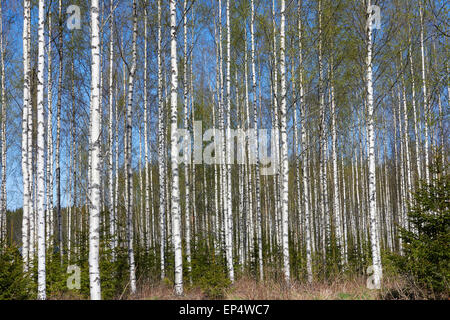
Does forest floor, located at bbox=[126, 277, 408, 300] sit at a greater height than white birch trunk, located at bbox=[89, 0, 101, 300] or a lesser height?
lesser

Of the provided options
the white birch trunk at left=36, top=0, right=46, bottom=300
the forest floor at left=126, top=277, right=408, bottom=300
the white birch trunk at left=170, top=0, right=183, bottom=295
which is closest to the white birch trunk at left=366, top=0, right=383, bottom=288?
the forest floor at left=126, top=277, right=408, bottom=300

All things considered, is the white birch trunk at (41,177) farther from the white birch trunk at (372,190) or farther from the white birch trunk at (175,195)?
the white birch trunk at (372,190)

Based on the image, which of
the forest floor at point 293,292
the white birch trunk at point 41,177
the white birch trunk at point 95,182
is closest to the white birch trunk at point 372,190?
the forest floor at point 293,292

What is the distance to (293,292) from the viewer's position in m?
6.70

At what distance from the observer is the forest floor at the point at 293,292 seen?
257 inches

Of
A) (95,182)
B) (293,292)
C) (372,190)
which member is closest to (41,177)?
(95,182)

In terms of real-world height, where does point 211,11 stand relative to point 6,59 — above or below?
above

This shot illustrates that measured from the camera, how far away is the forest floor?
6525 millimetres

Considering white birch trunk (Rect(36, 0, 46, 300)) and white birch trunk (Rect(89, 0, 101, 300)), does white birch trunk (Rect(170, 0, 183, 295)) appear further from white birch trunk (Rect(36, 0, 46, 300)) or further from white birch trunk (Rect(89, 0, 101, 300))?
white birch trunk (Rect(36, 0, 46, 300))
